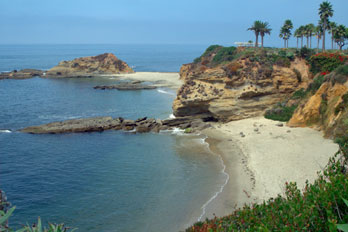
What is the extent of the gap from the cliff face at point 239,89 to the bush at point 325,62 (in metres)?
1.16

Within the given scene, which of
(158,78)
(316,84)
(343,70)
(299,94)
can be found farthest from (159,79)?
(343,70)

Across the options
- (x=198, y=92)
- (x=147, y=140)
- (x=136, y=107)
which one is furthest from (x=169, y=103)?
(x=147, y=140)

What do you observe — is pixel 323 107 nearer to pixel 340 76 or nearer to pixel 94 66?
pixel 340 76

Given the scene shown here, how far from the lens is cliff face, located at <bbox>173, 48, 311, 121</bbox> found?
3922 centimetres

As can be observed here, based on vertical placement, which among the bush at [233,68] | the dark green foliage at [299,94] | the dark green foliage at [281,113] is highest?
the bush at [233,68]

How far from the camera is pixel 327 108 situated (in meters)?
30.9

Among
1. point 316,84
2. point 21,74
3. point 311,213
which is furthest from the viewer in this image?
point 21,74

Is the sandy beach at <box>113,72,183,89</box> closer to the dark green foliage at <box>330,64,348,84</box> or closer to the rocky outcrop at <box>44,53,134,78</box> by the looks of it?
the rocky outcrop at <box>44,53,134,78</box>

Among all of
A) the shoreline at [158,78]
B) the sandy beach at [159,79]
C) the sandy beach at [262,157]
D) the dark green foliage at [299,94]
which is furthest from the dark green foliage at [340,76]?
the shoreline at [158,78]

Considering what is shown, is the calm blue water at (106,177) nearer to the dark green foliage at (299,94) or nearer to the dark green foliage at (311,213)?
the dark green foliage at (311,213)

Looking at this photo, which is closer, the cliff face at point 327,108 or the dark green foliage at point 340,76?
the cliff face at point 327,108

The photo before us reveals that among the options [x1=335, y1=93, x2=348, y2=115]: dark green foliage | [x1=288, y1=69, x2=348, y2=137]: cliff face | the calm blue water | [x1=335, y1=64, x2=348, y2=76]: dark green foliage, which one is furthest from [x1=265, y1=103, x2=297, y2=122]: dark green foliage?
the calm blue water

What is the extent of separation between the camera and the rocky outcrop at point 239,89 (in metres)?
39.2

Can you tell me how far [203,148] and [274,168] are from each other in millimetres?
8469
